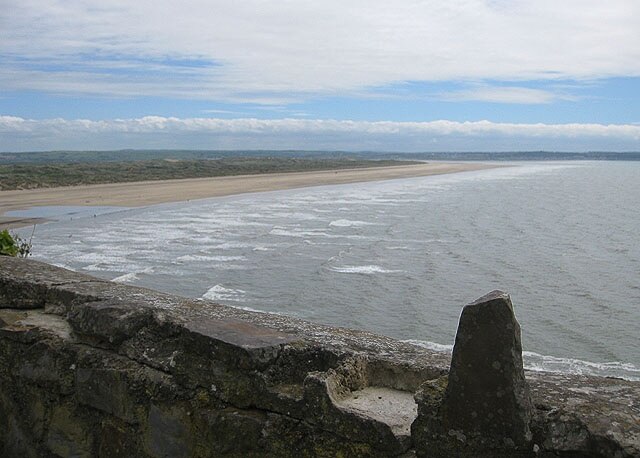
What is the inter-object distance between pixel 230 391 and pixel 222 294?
12.6 m

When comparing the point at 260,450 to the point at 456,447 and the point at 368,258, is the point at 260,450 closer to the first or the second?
the point at 456,447

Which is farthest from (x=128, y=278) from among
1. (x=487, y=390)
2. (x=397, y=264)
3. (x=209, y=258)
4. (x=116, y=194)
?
(x=116, y=194)

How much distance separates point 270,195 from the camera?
47969 mm

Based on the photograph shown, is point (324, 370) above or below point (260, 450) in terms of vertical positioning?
above

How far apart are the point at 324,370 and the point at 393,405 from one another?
34 centimetres

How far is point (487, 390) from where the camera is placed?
2.51 metres

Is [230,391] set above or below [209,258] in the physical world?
above

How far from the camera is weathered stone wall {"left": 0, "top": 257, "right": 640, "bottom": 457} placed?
100 inches

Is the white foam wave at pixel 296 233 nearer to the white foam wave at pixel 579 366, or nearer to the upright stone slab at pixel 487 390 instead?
the white foam wave at pixel 579 366

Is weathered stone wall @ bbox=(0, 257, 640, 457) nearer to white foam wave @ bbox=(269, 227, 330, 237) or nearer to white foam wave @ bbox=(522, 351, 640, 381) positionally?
white foam wave @ bbox=(522, 351, 640, 381)

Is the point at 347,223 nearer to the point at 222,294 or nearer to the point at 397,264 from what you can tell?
the point at 397,264

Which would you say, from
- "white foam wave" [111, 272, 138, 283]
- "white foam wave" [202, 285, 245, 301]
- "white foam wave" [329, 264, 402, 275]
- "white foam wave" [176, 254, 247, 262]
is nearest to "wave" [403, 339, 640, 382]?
"white foam wave" [202, 285, 245, 301]

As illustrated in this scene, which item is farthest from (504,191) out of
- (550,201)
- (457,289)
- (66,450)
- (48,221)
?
(66,450)

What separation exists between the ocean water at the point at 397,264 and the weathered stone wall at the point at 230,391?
8.03 metres
